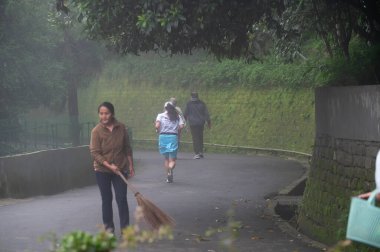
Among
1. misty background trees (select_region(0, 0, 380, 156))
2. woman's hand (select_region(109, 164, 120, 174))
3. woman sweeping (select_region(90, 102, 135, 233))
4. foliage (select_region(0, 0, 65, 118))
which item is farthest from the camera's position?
foliage (select_region(0, 0, 65, 118))

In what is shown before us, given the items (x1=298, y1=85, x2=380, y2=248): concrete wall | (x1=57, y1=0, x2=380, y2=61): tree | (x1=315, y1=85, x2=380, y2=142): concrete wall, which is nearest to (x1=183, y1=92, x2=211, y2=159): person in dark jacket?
(x1=57, y1=0, x2=380, y2=61): tree

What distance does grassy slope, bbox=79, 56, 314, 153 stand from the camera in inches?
1001

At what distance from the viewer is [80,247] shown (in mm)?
4016

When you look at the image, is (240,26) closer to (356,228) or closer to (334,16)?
(334,16)

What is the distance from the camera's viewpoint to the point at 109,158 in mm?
10836

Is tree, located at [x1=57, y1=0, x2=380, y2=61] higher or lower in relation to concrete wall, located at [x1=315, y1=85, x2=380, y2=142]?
higher

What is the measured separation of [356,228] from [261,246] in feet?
16.3

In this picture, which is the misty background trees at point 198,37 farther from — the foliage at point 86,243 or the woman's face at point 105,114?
the foliage at point 86,243

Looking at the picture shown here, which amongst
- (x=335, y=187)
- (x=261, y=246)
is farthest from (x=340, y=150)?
(x=261, y=246)

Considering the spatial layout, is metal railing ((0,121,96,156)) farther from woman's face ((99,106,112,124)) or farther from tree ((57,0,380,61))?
woman's face ((99,106,112,124))

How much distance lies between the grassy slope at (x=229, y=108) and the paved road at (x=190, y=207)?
116 inches

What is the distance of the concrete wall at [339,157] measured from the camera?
9625 millimetres

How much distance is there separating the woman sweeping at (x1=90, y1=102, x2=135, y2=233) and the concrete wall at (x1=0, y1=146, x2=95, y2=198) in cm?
481

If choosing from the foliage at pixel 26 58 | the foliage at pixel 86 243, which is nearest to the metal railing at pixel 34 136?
the foliage at pixel 26 58
